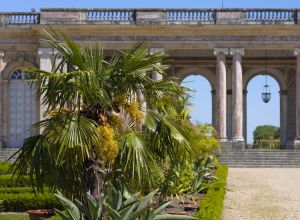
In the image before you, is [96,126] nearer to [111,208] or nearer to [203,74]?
[111,208]

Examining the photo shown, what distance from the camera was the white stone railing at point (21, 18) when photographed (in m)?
31.0

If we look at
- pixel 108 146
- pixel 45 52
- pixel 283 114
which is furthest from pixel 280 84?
pixel 108 146

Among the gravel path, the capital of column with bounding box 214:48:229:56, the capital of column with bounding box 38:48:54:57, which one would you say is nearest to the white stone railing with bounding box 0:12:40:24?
the capital of column with bounding box 38:48:54:57

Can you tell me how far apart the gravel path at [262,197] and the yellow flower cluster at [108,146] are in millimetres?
4668

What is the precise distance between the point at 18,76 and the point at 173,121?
23.8m

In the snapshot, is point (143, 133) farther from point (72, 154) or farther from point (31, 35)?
point (31, 35)

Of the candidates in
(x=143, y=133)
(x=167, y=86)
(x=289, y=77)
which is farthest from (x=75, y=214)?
(x=289, y=77)

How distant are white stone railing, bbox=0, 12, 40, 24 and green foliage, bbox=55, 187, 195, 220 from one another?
23.8m

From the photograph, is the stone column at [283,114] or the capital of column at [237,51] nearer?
the capital of column at [237,51]

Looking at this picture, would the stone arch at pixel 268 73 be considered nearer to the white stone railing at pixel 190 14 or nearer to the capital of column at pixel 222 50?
the capital of column at pixel 222 50

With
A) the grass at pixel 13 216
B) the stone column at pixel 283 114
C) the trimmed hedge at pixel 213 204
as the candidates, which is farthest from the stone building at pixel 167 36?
the grass at pixel 13 216

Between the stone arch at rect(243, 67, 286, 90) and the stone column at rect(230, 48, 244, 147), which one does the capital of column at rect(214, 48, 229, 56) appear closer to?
the stone column at rect(230, 48, 244, 147)

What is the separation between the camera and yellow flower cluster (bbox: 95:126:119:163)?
27.0 feet

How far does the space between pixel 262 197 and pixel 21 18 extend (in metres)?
19.8
